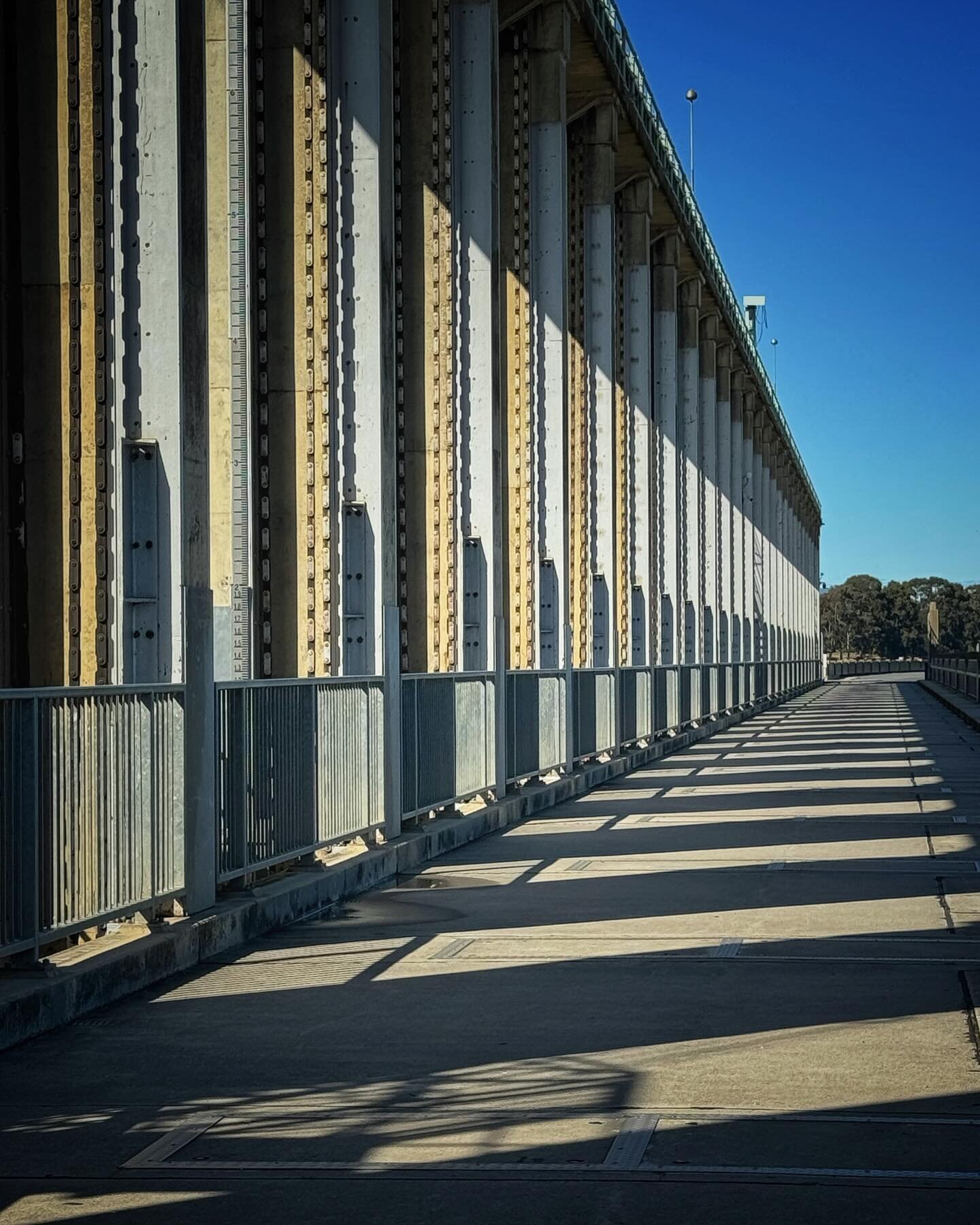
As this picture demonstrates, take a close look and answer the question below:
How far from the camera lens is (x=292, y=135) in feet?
54.6

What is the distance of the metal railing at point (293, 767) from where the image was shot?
1154 centimetres

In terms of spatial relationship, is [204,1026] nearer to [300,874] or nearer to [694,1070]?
[694,1070]

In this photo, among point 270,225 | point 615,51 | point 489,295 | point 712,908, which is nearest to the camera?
point 712,908

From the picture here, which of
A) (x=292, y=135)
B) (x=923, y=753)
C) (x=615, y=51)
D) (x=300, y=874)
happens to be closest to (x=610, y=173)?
(x=615, y=51)

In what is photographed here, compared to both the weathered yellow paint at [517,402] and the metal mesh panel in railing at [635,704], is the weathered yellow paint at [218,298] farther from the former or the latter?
the metal mesh panel in railing at [635,704]

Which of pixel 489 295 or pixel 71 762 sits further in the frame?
pixel 489 295

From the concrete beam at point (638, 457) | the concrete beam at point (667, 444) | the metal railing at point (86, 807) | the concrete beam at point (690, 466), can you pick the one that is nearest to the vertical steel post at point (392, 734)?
the metal railing at point (86, 807)

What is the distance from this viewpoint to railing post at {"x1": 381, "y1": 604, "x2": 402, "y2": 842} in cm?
1577

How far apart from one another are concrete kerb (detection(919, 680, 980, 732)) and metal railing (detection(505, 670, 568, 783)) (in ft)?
70.4

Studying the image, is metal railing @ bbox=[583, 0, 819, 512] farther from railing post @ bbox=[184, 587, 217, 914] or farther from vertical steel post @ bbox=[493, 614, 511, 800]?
railing post @ bbox=[184, 587, 217, 914]

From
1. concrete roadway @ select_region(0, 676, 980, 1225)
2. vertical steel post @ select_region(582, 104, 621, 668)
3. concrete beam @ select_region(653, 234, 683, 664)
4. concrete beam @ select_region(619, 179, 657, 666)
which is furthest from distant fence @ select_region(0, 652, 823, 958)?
concrete beam @ select_region(653, 234, 683, 664)

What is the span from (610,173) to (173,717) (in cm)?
2732

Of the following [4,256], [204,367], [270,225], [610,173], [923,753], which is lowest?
[923,753]

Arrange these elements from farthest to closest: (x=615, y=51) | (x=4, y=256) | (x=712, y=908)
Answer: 1. (x=615, y=51)
2. (x=712, y=908)
3. (x=4, y=256)
